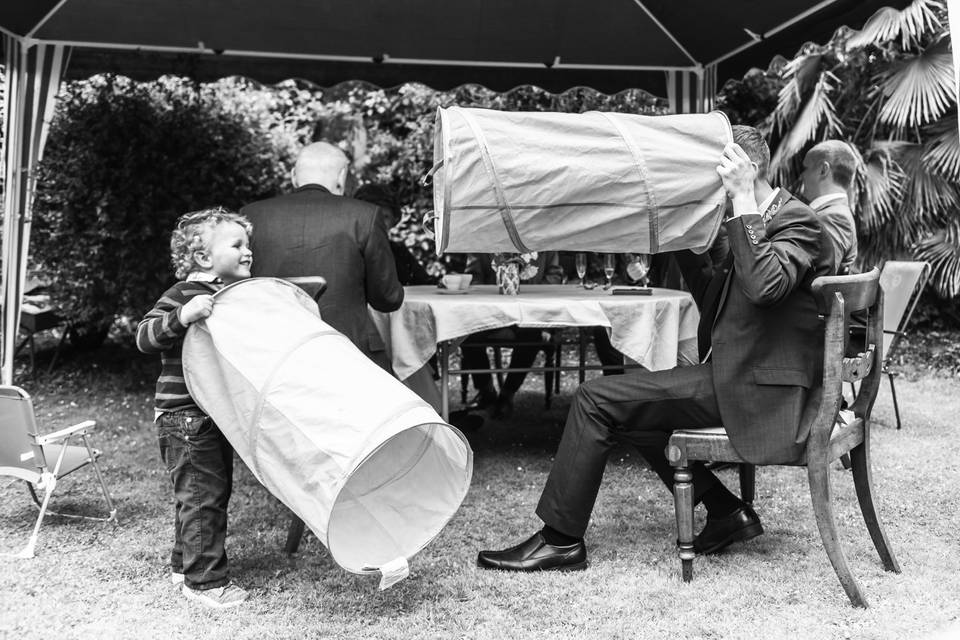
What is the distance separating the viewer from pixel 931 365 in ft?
27.0

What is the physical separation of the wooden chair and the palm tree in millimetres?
5000

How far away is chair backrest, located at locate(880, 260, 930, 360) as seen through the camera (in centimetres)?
550

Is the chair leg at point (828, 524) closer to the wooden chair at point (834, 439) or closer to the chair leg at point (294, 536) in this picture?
the wooden chair at point (834, 439)

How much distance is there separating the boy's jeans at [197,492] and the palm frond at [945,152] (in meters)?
6.77

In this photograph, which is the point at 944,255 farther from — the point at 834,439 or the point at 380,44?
the point at 834,439

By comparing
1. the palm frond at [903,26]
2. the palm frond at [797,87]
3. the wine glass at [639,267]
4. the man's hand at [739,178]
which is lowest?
the wine glass at [639,267]

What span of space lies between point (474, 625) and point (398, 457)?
1.90 ft

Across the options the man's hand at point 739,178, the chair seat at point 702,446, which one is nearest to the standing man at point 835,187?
the man's hand at point 739,178

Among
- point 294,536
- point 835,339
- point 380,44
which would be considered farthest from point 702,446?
point 380,44

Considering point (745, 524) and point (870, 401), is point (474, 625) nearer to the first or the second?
point (745, 524)

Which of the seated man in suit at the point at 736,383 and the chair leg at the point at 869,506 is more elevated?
the seated man in suit at the point at 736,383

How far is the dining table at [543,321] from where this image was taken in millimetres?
4027

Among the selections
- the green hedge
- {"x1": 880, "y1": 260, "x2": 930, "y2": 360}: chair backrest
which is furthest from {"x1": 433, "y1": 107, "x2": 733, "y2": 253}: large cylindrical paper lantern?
the green hedge

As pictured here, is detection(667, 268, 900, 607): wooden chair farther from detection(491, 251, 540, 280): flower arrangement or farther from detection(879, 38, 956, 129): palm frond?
detection(879, 38, 956, 129): palm frond
